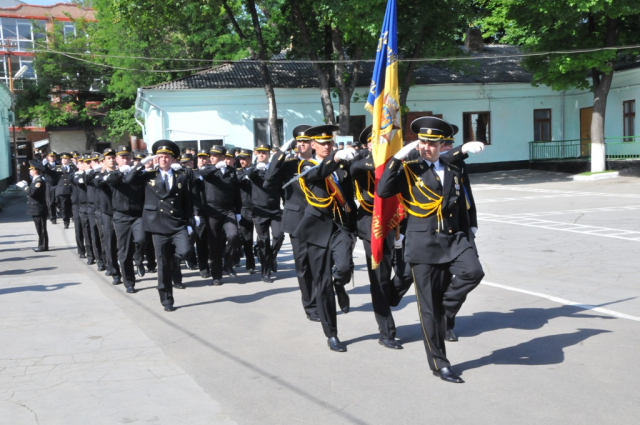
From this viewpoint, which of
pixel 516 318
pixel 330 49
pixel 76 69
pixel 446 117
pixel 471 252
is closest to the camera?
pixel 471 252

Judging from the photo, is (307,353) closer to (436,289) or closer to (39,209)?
(436,289)

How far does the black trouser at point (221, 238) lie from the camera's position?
34.2 feet

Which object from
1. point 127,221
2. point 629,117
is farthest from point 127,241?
point 629,117

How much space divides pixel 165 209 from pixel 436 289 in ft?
13.6

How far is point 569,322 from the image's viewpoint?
7031 millimetres

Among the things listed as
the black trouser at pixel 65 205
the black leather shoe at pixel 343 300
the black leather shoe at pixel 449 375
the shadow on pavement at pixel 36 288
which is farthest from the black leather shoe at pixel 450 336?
the black trouser at pixel 65 205

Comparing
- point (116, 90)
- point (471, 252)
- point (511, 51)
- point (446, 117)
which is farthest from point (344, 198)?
point (116, 90)

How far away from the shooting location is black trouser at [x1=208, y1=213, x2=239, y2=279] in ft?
34.2

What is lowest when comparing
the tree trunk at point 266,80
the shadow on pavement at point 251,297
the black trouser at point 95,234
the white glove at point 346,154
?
the shadow on pavement at point 251,297

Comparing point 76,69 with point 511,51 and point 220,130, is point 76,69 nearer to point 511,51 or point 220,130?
point 220,130

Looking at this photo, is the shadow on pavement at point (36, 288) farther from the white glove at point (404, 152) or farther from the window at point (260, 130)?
the window at point (260, 130)

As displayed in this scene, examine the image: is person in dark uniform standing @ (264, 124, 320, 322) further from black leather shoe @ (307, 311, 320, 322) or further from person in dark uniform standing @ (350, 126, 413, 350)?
person in dark uniform standing @ (350, 126, 413, 350)

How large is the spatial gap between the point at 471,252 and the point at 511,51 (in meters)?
39.8

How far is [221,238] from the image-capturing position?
10719 mm
